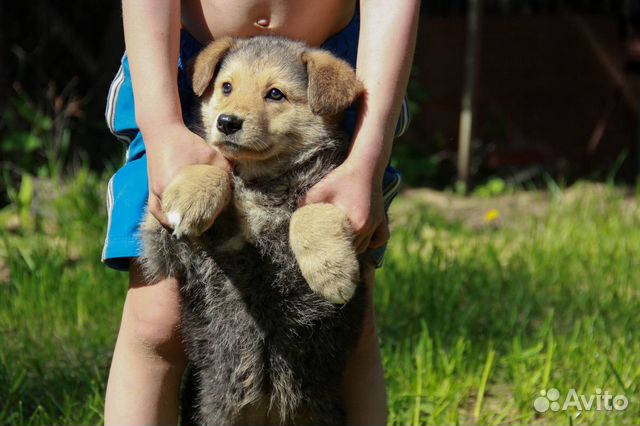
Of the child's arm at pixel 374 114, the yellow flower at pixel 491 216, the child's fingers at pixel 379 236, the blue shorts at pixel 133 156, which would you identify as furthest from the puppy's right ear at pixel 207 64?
the yellow flower at pixel 491 216

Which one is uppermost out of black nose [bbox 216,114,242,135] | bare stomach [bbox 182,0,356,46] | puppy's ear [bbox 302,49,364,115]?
bare stomach [bbox 182,0,356,46]

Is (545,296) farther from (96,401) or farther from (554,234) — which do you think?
(96,401)

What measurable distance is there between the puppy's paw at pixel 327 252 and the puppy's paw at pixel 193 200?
214 millimetres

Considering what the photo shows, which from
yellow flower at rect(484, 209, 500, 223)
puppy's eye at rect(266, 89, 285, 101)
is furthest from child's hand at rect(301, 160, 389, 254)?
yellow flower at rect(484, 209, 500, 223)

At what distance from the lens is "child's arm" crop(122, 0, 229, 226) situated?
2334 millimetres

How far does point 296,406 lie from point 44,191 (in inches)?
137

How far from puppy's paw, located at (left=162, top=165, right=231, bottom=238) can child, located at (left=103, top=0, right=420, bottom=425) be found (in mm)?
77

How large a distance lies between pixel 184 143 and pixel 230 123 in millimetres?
147

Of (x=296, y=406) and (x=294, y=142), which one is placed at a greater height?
(x=294, y=142)

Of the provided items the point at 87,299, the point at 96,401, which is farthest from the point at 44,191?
the point at 96,401

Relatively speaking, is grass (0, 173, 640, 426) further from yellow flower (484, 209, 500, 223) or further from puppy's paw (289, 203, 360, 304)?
puppy's paw (289, 203, 360, 304)

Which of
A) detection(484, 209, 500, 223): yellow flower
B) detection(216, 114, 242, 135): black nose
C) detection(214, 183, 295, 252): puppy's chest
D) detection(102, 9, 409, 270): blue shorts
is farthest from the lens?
detection(484, 209, 500, 223): yellow flower

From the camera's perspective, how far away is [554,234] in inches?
207

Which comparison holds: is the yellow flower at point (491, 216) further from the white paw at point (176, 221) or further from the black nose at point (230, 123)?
the white paw at point (176, 221)
